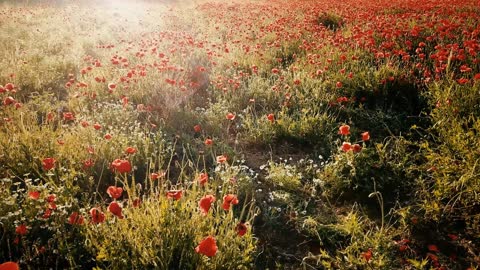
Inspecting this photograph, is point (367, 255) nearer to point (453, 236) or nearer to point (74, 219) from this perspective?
point (453, 236)

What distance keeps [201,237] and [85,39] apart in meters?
7.30

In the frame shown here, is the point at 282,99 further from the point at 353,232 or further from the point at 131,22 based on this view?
the point at 131,22

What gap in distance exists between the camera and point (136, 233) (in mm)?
2086

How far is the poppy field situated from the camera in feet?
7.09

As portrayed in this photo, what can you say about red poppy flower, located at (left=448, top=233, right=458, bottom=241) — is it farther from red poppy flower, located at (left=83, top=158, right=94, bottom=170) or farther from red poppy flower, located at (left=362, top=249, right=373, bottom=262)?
→ red poppy flower, located at (left=83, top=158, right=94, bottom=170)

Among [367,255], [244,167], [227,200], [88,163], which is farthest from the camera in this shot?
[244,167]

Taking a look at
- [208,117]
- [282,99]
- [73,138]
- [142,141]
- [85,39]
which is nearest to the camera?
[73,138]

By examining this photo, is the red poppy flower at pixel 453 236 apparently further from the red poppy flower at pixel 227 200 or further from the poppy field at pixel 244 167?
the red poppy flower at pixel 227 200

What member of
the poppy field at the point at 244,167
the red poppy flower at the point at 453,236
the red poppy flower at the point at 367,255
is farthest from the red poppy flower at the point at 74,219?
the red poppy flower at the point at 453,236

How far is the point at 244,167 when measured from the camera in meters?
3.23

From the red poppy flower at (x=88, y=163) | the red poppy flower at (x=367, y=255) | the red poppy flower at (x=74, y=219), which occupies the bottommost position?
the red poppy flower at (x=367, y=255)

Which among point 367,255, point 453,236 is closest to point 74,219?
point 367,255

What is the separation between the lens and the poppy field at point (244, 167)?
7.09 ft

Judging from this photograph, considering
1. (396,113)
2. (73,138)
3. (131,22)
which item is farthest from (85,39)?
(396,113)
